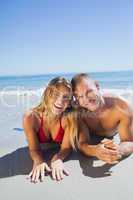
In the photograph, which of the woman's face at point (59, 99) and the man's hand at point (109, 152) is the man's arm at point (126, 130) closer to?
the man's hand at point (109, 152)

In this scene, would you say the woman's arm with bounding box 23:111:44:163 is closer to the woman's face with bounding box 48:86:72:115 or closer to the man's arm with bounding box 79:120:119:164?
the woman's face with bounding box 48:86:72:115

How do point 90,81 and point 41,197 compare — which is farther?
point 90,81

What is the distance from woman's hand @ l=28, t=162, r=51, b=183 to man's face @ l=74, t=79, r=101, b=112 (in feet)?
1.40

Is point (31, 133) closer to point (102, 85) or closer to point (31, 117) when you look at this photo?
point (31, 117)

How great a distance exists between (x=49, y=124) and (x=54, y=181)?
1.36 feet

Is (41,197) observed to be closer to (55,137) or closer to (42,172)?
(42,172)

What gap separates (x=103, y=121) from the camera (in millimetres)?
1868

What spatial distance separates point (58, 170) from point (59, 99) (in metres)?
0.39

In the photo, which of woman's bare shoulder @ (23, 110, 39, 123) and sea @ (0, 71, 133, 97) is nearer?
woman's bare shoulder @ (23, 110, 39, 123)

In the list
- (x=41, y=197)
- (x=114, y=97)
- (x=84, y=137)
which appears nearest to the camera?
(x=41, y=197)

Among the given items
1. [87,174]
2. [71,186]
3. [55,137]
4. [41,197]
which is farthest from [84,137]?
[41,197]

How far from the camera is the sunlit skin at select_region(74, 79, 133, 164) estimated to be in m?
1.54

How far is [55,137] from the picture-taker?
1746mm

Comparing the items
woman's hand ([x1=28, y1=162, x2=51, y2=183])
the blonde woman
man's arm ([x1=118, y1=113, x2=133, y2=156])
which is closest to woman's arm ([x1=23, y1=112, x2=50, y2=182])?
the blonde woman
